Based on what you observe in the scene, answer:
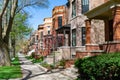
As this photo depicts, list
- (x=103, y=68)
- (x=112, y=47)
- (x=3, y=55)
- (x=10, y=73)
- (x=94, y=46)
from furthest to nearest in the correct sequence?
(x=3, y=55) → (x=94, y=46) → (x=10, y=73) → (x=112, y=47) → (x=103, y=68)

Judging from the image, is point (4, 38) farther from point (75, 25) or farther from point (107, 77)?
point (107, 77)

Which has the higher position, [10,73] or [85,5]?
[85,5]

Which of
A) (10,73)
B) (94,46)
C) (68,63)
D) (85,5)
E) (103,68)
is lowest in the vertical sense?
(10,73)

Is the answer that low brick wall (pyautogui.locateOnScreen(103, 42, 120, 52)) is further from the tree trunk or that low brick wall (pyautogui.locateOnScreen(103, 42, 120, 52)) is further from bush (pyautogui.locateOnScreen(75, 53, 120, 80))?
the tree trunk

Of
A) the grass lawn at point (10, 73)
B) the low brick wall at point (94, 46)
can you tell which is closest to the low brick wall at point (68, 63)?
the low brick wall at point (94, 46)

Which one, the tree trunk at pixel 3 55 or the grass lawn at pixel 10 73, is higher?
the tree trunk at pixel 3 55

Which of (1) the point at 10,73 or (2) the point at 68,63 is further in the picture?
(2) the point at 68,63

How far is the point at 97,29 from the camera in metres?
26.6

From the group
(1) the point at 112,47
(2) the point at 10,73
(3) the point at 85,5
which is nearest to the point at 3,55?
(2) the point at 10,73

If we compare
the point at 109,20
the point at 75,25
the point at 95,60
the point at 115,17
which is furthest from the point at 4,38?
the point at 95,60

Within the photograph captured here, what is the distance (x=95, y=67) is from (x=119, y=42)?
575cm

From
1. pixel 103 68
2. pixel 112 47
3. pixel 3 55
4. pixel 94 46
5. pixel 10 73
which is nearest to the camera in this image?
pixel 103 68

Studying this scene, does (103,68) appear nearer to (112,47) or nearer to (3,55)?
(112,47)

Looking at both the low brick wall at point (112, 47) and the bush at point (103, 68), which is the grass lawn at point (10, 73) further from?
the bush at point (103, 68)
